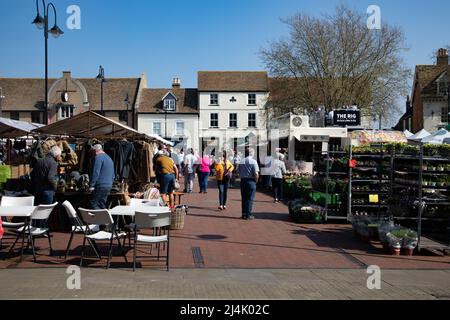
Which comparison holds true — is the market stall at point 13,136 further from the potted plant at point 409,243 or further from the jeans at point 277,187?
the potted plant at point 409,243

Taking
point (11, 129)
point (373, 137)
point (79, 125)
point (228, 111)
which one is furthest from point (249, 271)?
point (228, 111)

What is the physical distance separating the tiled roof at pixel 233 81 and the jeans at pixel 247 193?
44393mm

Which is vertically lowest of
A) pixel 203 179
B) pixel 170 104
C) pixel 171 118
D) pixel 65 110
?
pixel 203 179

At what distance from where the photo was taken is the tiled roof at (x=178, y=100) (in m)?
57.6

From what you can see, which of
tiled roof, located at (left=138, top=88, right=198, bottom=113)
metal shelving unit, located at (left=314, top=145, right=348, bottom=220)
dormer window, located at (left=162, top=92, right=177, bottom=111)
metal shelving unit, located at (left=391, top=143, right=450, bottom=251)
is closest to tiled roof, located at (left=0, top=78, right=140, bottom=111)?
tiled roof, located at (left=138, top=88, right=198, bottom=113)

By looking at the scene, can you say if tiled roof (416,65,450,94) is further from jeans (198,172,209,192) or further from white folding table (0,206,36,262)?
white folding table (0,206,36,262)

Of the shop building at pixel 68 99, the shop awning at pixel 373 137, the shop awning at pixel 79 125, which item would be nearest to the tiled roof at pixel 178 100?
the shop building at pixel 68 99

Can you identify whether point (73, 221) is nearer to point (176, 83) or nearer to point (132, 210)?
point (132, 210)

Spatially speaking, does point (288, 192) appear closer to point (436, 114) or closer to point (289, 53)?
point (289, 53)

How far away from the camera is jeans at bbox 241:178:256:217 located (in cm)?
1343

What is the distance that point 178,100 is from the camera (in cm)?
5822
